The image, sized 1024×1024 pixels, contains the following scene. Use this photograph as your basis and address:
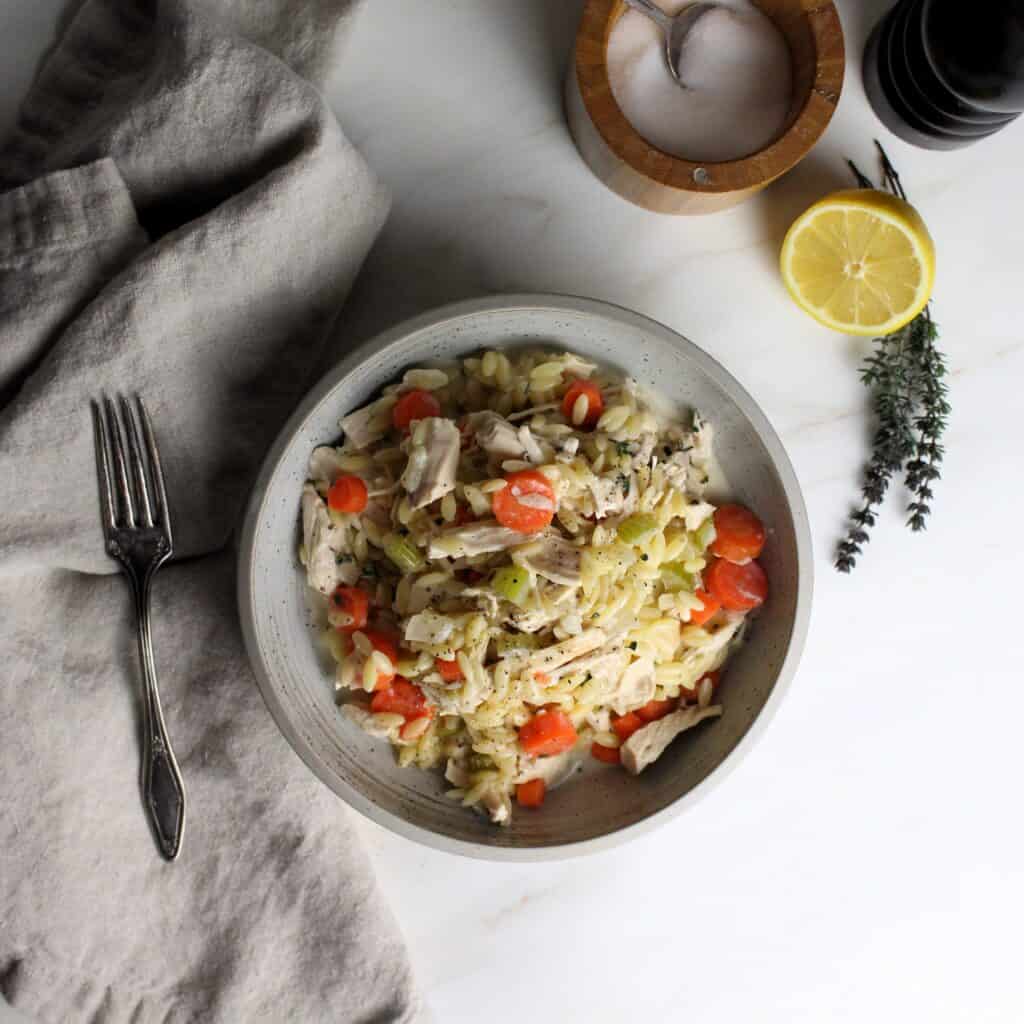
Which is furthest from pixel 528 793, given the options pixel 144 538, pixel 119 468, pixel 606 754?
pixel 119 468

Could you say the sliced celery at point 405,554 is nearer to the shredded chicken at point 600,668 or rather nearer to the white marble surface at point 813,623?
the shredded chicken at point 600,668

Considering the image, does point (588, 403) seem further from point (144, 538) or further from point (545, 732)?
point (144, 538)

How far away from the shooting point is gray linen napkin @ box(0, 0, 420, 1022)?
5.48 ft

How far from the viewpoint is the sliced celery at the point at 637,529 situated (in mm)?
1624

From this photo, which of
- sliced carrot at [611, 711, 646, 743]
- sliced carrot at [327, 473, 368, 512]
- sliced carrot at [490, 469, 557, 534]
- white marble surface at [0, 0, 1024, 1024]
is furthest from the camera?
white marble surface at [0, 0, 1024, 1024]

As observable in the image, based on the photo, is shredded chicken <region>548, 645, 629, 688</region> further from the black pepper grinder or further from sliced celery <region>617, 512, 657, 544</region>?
the black pepper grinder

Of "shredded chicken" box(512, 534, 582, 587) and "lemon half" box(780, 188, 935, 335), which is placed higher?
"lemon half" box(780, 188, 935, 335)

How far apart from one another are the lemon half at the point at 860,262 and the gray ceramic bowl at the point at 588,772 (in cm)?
34

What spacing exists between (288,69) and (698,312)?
0.87 meters

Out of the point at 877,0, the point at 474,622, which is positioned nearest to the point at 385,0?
the point at 877,0

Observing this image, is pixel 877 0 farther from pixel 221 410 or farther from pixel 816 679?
pixel 221 410

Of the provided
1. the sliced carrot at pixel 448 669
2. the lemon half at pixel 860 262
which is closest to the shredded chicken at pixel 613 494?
the sliced carrot at pixel 448 669

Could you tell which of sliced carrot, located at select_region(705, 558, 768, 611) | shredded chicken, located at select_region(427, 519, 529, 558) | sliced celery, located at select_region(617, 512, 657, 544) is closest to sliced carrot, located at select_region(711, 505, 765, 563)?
sliced carrot, located at select_region(705, 558, 768, 611)

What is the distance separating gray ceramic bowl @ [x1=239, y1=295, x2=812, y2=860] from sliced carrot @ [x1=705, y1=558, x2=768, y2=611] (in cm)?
3
